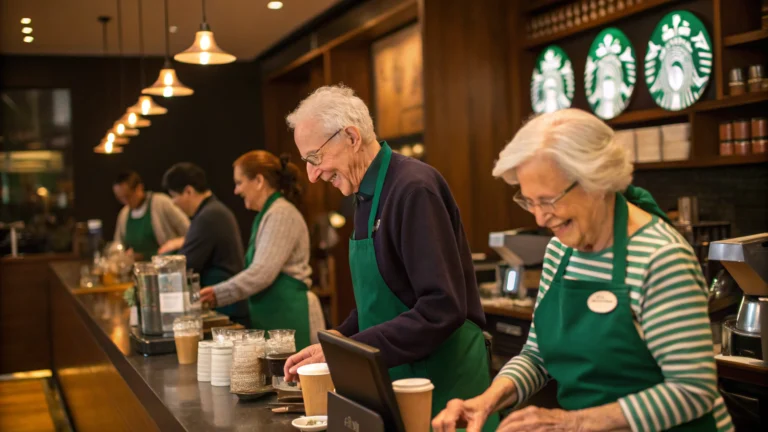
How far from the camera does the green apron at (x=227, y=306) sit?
4602 mm

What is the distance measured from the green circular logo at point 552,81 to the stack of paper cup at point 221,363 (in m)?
3.66

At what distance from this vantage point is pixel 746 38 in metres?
4.33

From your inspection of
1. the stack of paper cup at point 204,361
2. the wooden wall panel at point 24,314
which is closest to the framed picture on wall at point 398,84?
the wooden wall panel at point 24,314

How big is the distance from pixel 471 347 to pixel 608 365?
2.28 feet

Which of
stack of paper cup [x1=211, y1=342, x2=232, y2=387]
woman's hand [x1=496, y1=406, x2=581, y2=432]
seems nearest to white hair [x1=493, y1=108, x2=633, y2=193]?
woman's hand [x1=496, y1=406, x2=581, y2=432]

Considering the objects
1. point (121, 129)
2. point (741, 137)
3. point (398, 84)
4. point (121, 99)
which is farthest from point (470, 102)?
point (121, 99)

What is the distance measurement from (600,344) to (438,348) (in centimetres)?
66

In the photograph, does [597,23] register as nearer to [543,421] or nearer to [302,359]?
[302,359]

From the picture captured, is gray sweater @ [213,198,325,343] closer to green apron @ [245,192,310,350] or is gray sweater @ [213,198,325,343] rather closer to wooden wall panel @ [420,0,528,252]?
green apron @ [245,192,310,350]

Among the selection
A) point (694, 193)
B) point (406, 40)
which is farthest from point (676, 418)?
point (406, 40)

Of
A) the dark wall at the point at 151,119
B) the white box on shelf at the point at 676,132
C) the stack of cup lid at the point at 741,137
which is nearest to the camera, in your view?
the stack of cup lid at the point at 741,137

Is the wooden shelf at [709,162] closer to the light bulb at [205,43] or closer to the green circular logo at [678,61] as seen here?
the green circular logo at [678,61]

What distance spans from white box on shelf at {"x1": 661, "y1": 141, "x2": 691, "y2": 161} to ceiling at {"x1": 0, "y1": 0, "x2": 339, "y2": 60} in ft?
12.1

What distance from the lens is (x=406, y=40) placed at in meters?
6.93
